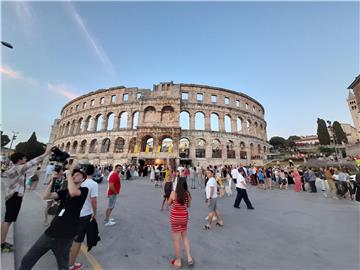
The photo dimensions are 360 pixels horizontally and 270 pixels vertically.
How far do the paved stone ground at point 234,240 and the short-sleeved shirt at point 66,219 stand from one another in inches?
48.4

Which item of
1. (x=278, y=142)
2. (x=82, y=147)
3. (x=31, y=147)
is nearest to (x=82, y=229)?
(x=82, y=147)

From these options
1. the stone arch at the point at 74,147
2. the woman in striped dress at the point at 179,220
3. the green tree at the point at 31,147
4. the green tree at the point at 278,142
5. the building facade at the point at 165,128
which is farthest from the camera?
the green tree at the point at 278,142

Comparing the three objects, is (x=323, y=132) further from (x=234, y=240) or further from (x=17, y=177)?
(x=17, y=177)

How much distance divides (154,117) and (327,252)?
27.8 metres

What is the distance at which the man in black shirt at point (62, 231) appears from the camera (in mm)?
2062

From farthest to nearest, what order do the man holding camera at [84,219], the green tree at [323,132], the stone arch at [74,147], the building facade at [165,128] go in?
1. the green tree at [323,132]
2. the stone arch at [74,147]
3. the building facade at [165,128]
4. the man holding camera at [84,219]

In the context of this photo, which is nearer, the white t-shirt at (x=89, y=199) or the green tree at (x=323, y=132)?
the white t-shirt at (x=89, y=199)

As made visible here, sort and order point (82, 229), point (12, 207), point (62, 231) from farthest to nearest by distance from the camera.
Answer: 1. point (12, 207)
2. point (82, 229)
3. point (62, 231)

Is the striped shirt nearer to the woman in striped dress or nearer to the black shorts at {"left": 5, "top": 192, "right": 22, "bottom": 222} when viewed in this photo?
the black shorts at {"left": 5, "top": 192, "right": 22, "bottom": 222}

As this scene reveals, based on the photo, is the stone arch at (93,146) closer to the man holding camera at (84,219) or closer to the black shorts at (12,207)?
the black shorts at (12,207)

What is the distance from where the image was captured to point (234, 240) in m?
3.93

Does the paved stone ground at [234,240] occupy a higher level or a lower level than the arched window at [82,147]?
lower

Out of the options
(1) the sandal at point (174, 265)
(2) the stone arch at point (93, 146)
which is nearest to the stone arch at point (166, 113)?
(2) the stone arch at point (93, 146)

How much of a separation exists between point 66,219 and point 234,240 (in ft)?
11.8
